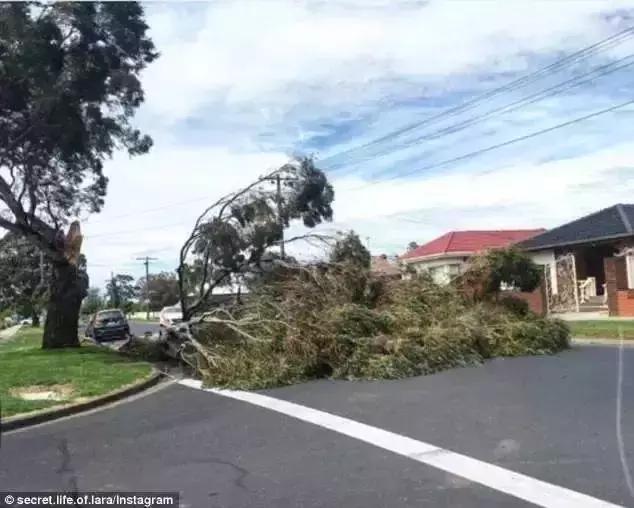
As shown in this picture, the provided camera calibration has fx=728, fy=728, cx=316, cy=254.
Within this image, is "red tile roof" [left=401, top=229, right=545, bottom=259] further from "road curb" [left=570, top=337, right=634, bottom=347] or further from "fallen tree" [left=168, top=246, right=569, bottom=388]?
"fallen tree" [left=168, top=246, right=569, bottom=388]

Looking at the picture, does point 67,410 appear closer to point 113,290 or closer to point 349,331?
point 349,331

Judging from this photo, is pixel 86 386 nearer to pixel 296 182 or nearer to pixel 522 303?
pixel 296 182

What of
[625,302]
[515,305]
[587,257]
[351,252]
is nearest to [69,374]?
[351,252]

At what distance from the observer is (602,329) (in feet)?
67.8

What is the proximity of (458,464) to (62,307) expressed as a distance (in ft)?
60.6

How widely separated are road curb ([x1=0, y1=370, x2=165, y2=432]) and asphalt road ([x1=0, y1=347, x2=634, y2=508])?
1.06ft

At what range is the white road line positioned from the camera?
5.52 meters

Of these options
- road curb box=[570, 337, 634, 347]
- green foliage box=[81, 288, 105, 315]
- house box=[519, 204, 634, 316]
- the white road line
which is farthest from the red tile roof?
green foliage box=[81, 288, 105, 315]

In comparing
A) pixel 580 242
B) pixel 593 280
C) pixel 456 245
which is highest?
pixel 456 245

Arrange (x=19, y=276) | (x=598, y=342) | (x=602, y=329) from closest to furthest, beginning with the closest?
(x=598, y=342) → (x=602, y=329) → (x=19, y=276)

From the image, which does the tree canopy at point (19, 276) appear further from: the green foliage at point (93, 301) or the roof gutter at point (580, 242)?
the roof gutter at point (580, 242)

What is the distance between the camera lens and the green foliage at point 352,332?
13.5 meters

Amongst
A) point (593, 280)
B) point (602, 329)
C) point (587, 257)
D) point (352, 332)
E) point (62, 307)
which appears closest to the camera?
point (352, 332)

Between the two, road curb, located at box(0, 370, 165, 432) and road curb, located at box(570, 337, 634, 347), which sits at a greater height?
road curb, located at box(570, 337, 634, 347)
